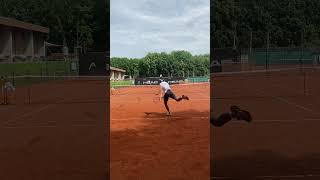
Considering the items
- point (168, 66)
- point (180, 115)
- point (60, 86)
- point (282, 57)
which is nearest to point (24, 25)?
point (60, 86)

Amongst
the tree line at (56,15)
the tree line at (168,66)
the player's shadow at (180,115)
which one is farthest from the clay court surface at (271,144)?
the tree line at (168,66)

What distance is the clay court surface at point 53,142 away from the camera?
264 inches

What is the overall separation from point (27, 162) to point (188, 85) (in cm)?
2536

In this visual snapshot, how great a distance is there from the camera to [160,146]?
8.90 m

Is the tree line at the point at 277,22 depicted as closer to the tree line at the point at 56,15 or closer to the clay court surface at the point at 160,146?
the tree line at the point at 56,15

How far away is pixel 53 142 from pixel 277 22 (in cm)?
4008

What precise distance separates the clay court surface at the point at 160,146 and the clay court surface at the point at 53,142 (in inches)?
12.0

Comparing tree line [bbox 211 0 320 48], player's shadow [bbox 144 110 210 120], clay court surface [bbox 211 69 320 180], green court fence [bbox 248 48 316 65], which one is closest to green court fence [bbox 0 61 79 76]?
player's shadow [bbox 144 110 210 120]

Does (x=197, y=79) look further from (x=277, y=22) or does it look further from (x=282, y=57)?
(x=277, y=22)

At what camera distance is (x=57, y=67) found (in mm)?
29891

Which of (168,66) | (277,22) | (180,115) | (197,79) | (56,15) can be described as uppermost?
(277,22)

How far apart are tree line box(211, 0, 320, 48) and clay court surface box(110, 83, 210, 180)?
99.1 ft

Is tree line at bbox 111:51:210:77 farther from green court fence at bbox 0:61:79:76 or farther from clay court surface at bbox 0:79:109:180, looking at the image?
clay court surface at bbox 0:79:109:180

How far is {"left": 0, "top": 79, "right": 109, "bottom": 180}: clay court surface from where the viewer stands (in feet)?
22.0
